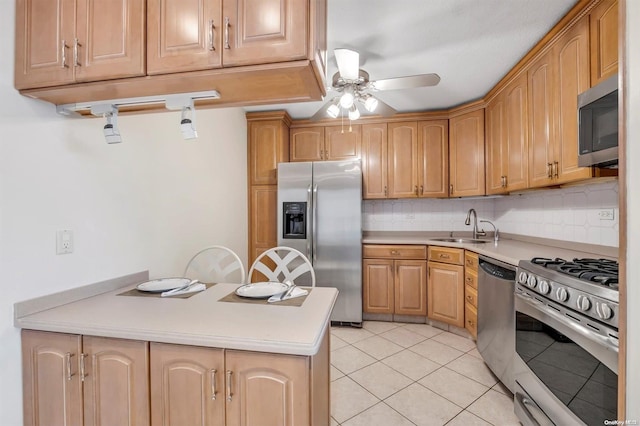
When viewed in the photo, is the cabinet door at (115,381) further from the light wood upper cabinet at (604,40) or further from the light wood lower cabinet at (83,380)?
the light wood upper cabinet at (604,40)

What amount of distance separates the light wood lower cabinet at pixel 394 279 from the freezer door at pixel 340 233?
18 centimetres

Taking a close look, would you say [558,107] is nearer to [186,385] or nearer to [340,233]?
[340,233]

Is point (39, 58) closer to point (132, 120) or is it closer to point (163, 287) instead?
point (132, 120)

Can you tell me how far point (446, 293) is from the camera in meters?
2.90

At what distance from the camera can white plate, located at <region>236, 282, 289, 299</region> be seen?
4.51 ft

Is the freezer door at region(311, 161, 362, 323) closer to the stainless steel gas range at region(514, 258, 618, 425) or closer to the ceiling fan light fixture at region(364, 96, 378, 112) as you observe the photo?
the ceiling fan light fixture at region(364, 96, 378, 112)

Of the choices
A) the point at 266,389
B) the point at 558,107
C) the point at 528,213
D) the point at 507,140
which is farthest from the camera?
the point at 528,213

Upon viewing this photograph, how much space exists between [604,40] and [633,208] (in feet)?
4.90

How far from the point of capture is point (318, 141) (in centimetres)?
356

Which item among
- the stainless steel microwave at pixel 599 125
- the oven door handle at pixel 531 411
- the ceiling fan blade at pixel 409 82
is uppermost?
the ceiling fan blade at pixel 409 82


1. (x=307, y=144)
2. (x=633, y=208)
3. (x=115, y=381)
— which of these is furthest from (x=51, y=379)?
(x=307, y=144)

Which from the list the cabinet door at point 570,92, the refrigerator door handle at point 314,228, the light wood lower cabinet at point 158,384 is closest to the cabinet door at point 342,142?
the refrigerator door handle at point 314,228

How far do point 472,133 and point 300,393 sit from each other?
10.3ft

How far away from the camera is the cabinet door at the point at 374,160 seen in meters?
3.45
